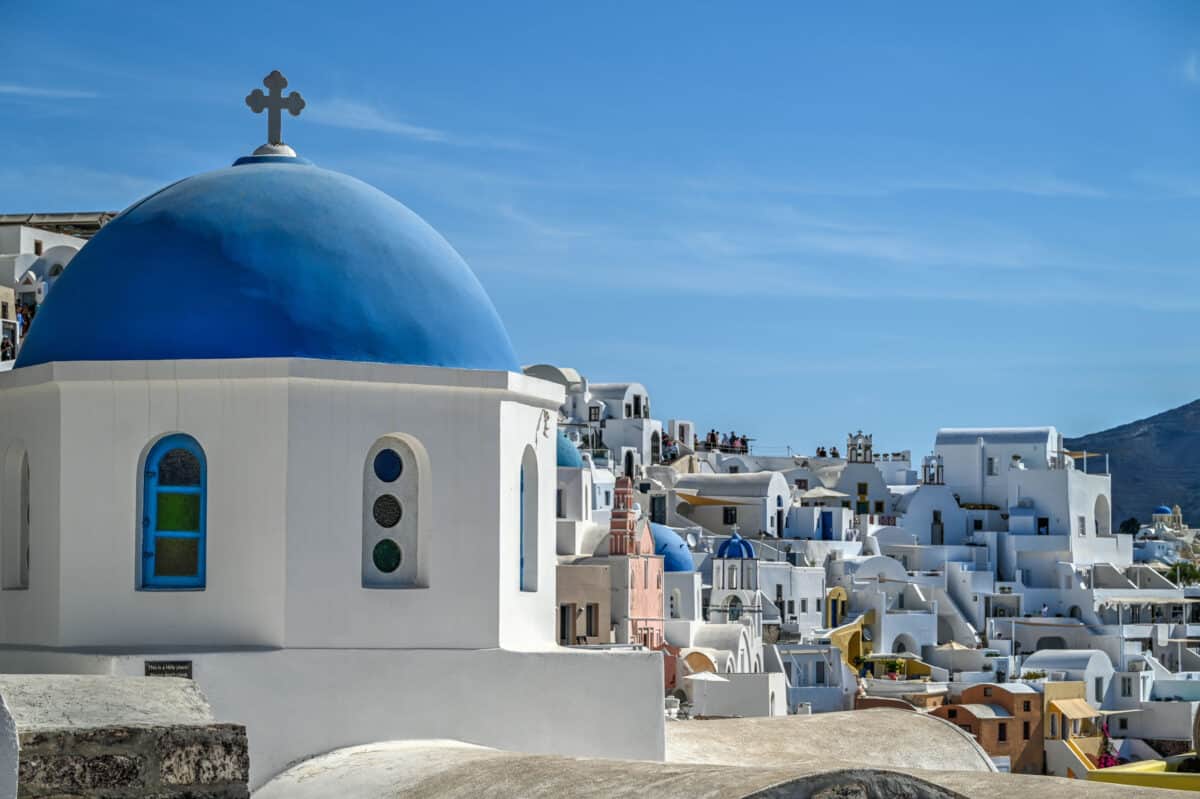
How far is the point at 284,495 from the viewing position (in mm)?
10117

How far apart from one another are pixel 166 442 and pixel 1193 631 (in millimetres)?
61853

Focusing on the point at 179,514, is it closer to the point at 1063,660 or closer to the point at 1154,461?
the point at 1063,660

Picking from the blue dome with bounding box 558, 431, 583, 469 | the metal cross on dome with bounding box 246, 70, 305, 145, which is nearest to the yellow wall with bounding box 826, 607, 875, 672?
the blue dome with bounding box 558, 431, 583, 469

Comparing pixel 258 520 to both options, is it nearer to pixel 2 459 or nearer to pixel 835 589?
pixel 2 459

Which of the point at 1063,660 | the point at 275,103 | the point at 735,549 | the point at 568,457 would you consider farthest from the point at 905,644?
the point at 275,103

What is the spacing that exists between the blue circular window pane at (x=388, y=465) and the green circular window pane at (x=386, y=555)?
0.35 metres

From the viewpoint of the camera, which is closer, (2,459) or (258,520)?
(258,520)

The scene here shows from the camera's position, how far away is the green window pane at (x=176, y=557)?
404 inches

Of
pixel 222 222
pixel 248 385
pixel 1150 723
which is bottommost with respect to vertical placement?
pixel 1150 723

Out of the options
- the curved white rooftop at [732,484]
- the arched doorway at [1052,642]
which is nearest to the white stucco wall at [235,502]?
the curved white rooftop at [732,484]

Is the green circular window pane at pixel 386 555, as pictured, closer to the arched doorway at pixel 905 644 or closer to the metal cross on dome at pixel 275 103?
the metal cross on dome at pixel 275 103

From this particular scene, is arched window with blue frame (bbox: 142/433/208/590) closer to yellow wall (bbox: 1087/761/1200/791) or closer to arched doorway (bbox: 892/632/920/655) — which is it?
yellow wall (bbox: 1087/761/1200/791)

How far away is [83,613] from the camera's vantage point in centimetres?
1016

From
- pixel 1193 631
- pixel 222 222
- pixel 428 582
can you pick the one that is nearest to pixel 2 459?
pixel 222 222
